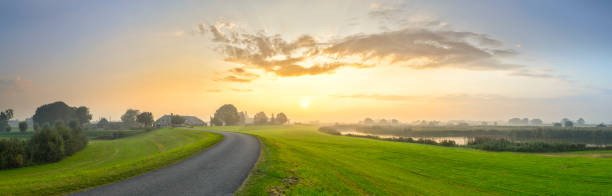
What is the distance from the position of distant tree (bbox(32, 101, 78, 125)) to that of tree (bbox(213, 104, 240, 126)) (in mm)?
80047

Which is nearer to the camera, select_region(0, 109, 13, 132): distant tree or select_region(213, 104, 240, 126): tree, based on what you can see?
select_region(0, 109, 13, 132): distant tree

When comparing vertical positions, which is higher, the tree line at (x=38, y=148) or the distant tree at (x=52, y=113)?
the distant tree at (x=52, y=113)

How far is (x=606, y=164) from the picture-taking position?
27.7 meters

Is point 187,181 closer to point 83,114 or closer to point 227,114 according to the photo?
point 227,114

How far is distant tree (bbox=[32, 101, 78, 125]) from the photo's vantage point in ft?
475

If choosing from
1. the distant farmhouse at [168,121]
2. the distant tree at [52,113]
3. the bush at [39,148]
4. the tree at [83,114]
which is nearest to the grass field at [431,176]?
the bush at [39,148]

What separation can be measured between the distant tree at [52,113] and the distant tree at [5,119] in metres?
11.2

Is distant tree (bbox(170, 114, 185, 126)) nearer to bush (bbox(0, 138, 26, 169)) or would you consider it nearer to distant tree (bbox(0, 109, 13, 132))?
bush (bbox(0, 138, 26, 169))

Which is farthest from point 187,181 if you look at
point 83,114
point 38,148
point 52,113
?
point 52,113

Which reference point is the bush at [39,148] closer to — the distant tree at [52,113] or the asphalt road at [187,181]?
the asphalt road at [187,181]

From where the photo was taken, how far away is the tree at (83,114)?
15100cm

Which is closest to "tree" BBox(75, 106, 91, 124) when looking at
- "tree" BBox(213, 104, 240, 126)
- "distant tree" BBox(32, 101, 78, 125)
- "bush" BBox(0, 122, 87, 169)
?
"distant tree" BBox(32, 101, 78, 125)

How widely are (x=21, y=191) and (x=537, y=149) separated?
67675 mm

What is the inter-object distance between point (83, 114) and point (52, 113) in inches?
536
